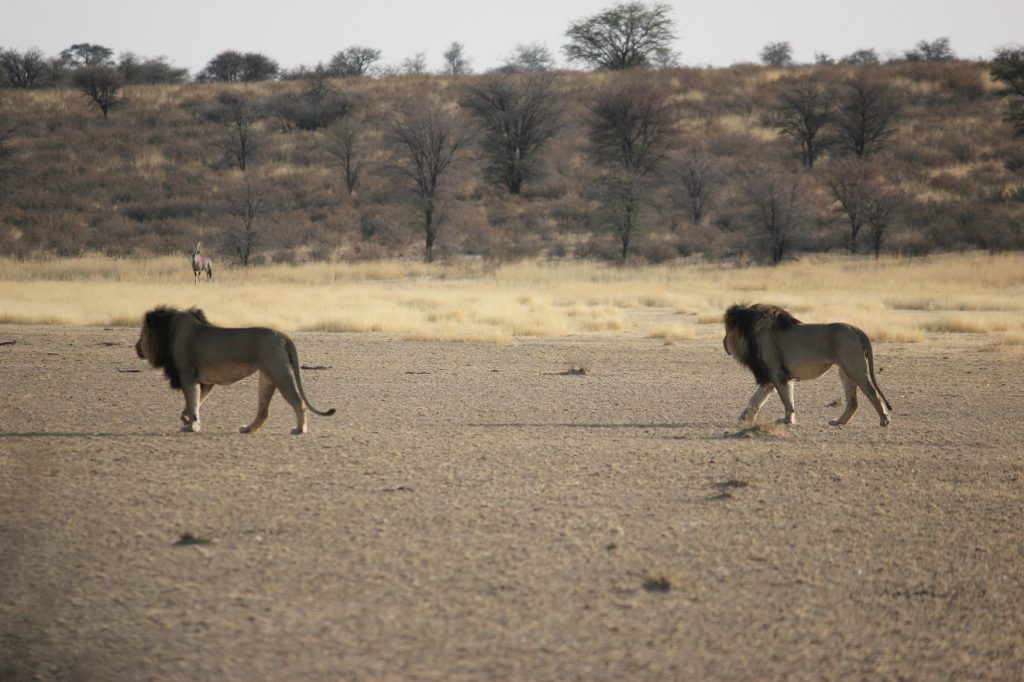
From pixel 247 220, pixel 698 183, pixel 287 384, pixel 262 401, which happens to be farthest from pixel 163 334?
pixel 698 183

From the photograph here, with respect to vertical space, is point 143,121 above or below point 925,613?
above

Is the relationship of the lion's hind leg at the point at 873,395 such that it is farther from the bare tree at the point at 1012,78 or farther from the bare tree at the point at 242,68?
the bare tree at the point at 242,68

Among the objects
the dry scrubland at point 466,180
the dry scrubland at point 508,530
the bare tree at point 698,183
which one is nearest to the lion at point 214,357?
the dry scrubland at point 508,530

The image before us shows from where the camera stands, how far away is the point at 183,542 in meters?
5.98

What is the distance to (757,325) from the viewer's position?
34.3 ft

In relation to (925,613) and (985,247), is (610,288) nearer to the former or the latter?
(985,247)

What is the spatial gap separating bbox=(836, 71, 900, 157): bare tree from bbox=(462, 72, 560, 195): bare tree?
16057 mm

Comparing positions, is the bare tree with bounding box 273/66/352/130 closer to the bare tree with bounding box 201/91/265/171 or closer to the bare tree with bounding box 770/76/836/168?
the bare tree with bounding box 201/91/265/171

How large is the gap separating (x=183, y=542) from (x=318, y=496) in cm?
127

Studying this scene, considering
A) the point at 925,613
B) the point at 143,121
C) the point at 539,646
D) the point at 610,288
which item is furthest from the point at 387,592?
the point at 143,121

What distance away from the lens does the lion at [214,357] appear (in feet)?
29.1

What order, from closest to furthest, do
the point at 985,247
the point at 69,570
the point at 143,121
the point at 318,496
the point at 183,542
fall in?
the point at 69,570 → the point at 183,542 → the point at 318,496 → the point at 985,247 → the point at 143,121

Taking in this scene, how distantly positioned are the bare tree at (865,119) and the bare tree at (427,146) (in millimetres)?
21263

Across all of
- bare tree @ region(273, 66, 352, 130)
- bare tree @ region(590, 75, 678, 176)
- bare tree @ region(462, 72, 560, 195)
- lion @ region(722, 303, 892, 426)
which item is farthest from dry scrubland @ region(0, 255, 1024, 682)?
bare tree @ region(273, 66, 352, 130)
